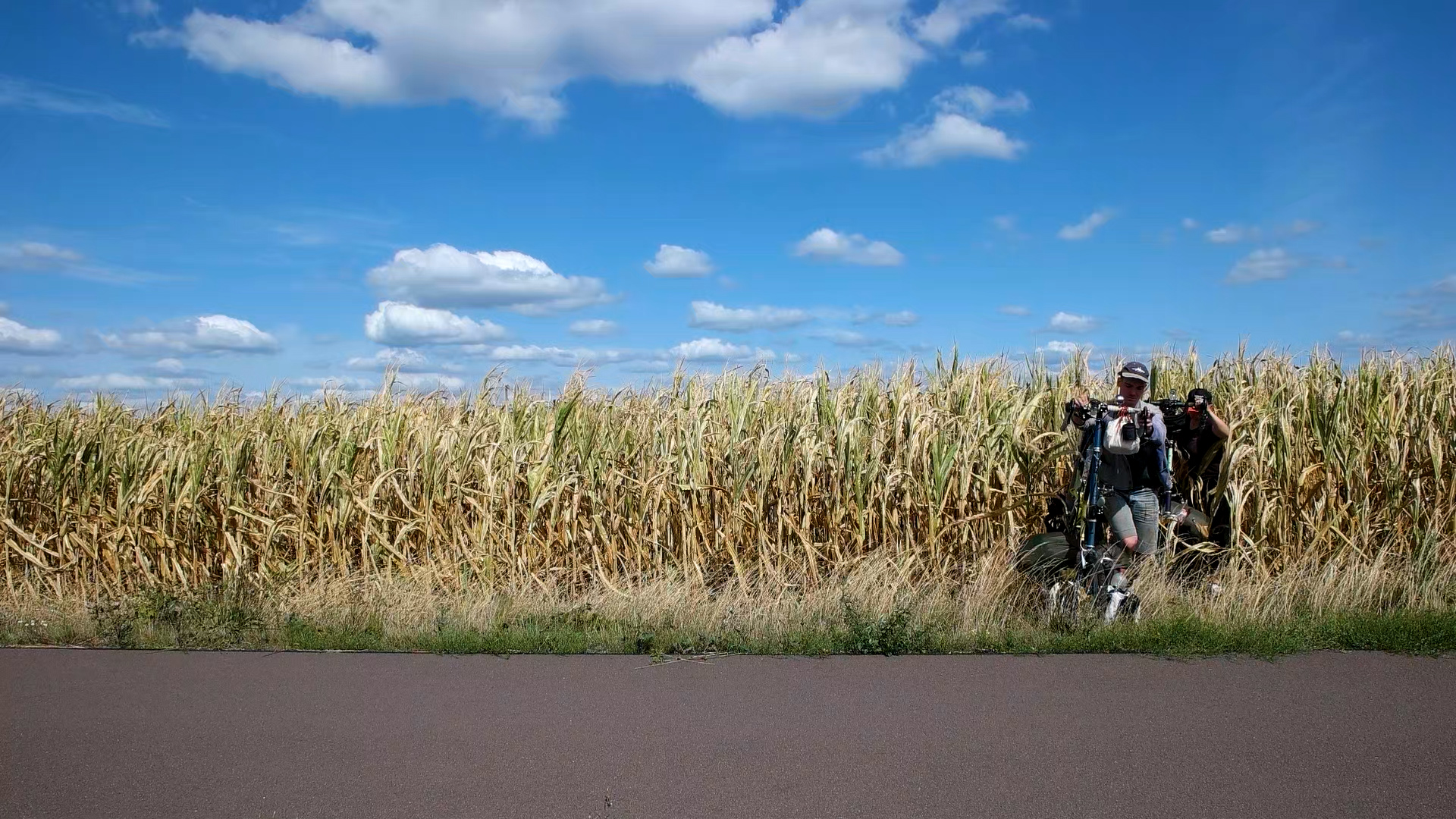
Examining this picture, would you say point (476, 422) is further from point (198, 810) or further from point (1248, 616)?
point (1248, 616)

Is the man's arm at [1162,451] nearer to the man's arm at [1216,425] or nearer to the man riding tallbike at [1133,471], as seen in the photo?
the man riding tallbike at [1133,471]

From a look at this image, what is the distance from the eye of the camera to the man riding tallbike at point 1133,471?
22.5ft

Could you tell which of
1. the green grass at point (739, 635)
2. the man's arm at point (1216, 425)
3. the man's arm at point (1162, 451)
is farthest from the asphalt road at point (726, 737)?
the man's arm at point (1216, 425)

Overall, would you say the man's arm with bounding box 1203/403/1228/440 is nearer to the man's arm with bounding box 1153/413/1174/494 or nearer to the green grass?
the man's arm with bounding box 1153/413/1174/494

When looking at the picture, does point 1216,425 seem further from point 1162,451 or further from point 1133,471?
point 1133,471

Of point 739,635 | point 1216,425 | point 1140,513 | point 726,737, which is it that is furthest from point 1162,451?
point 726,737

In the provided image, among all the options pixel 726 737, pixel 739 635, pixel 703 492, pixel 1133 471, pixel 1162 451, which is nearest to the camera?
pixel 726 737

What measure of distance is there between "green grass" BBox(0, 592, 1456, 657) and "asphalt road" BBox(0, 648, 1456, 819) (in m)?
0.21

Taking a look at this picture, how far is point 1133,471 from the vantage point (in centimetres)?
718

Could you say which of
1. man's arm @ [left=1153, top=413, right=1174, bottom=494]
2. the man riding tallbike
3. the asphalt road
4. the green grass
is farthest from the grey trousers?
the asphalt road

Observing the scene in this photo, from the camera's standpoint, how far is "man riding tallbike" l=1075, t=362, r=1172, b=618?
6.84 m

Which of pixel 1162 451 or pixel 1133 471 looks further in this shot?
pixel 1133 471

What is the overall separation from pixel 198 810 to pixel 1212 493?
761 cm

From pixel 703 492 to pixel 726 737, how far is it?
3692 mm
